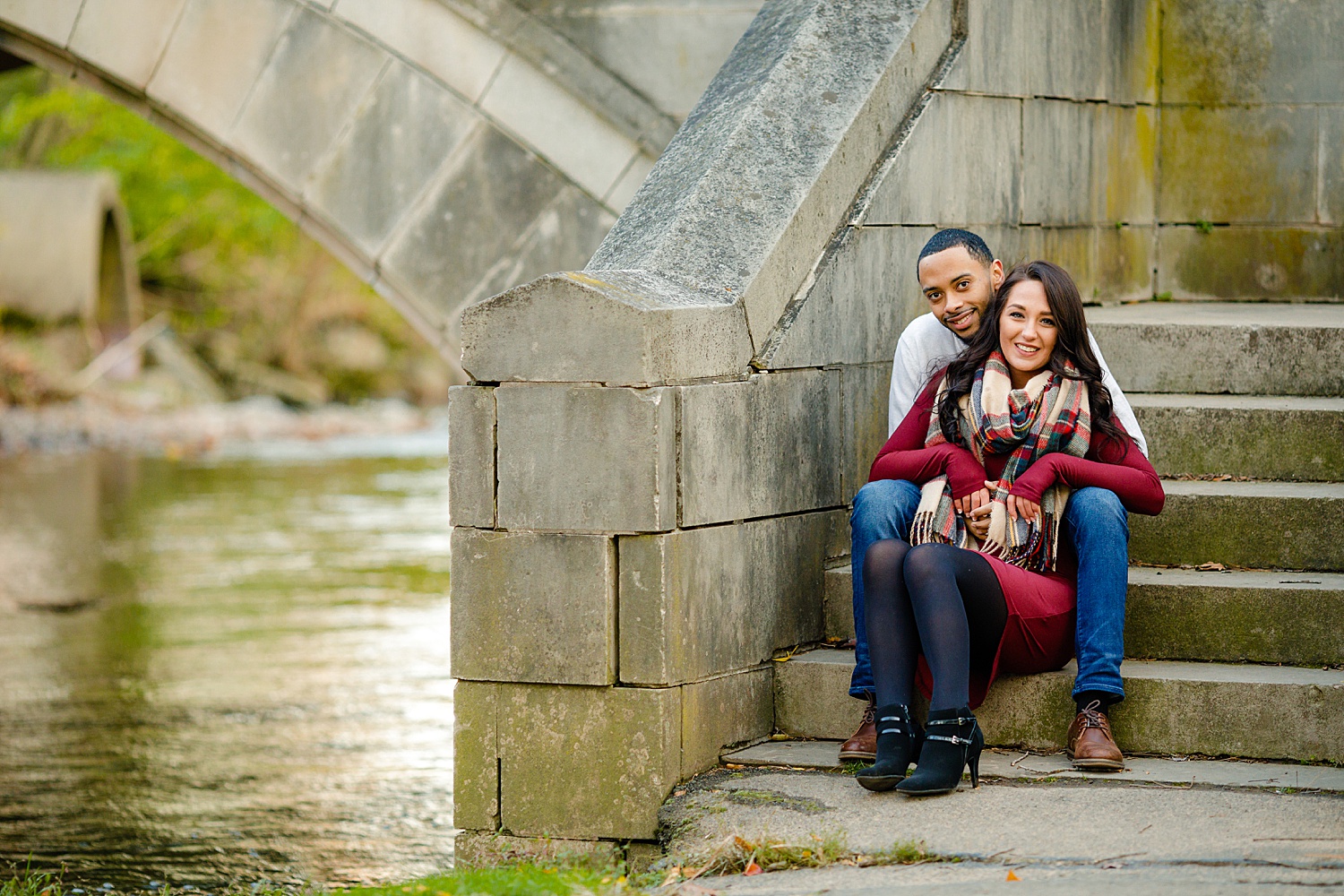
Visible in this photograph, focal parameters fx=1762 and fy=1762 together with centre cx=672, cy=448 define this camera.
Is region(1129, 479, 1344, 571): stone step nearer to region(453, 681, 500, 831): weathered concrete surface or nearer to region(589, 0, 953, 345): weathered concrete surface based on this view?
region(589, 0, 953, 345): weathered concrete surface

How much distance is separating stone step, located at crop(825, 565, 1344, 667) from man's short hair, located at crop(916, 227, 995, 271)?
1017mm

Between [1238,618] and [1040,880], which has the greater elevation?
[1238,618]

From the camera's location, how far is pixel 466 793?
15.3ft

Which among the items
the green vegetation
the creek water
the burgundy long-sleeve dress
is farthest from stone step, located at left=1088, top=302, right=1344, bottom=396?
the green vegetation

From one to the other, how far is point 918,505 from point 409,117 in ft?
12.2

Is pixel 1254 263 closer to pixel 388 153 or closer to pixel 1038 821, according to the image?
pixel 388 153

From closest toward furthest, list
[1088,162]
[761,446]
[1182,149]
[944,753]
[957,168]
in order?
[944,753]
[761,446]
[957,168]
[1088,162]
[1182,149]

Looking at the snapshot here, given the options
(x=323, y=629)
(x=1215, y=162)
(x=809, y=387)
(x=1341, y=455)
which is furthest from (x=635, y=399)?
(x=323, y=629)

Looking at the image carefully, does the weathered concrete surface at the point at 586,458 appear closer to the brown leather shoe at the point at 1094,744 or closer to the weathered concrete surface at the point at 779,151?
the weathered concrete surface at the point at 779,151

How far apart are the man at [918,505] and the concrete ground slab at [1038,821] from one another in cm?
16

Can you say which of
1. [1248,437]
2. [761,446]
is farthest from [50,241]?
[1248,437]

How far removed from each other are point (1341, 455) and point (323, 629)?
618 cm

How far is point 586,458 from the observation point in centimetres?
452

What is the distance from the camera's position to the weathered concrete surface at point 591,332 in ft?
14.6
